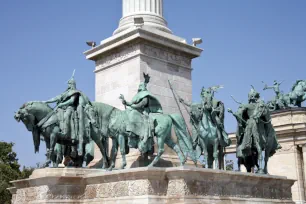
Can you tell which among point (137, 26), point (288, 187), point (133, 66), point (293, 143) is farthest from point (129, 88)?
point (293, 143)

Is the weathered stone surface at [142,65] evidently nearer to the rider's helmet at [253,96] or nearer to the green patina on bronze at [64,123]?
the green patina on bronze at [64,123]

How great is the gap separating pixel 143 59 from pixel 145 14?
2387 millimetres

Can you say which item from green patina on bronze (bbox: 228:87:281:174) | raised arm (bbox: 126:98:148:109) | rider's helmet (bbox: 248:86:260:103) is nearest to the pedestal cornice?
rider's helmet (bbox: 248:86:260:103)

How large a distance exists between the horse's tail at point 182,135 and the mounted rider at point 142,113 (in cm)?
61

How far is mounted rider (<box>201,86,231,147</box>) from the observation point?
16141 mm

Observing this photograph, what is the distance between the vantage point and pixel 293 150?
120 ft

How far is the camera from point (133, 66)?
17.1 m

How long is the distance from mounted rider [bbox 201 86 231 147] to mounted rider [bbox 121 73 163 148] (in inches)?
86.9

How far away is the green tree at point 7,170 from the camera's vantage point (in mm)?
37500

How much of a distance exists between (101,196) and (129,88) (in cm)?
507

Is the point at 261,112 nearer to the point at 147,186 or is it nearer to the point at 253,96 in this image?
the point at 253,96

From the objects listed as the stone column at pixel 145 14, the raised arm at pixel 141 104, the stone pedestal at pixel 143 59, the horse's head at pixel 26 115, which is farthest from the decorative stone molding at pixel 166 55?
the horse's head at pixel 26 115

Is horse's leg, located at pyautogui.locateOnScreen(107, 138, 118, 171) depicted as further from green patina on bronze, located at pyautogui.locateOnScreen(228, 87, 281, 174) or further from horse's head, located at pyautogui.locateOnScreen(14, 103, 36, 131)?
green patina on bronze, located at pyautogui.locateOnScreen(228, 87, 281, 174)

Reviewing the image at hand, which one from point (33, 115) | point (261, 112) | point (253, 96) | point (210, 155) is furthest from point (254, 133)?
point (33, 115)
